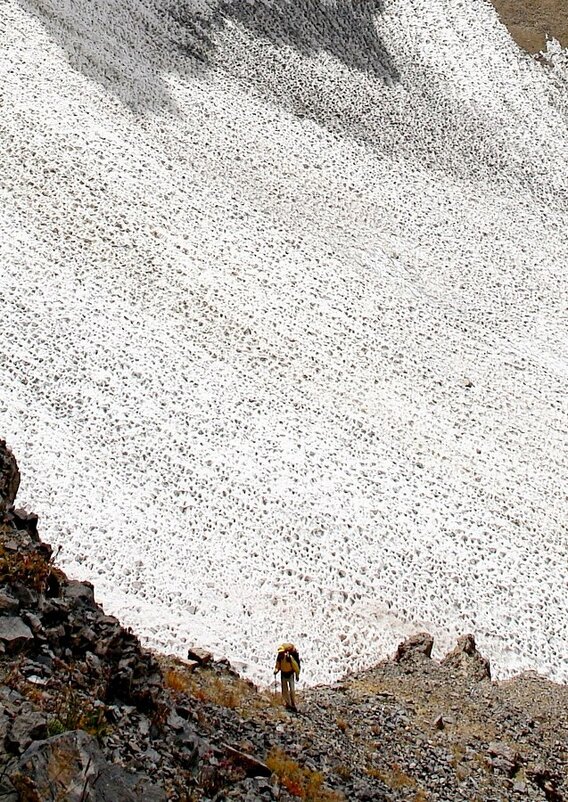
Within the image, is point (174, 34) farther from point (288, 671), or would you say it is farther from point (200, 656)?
point (288, 671)

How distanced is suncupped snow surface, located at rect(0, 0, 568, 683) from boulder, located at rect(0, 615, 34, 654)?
768 centimetres

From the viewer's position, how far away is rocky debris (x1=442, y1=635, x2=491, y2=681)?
20.9 meters

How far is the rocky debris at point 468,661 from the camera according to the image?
20891mm

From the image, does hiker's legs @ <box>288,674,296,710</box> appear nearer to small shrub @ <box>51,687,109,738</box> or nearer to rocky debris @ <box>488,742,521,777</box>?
rocky debris @ <box>488,742,521,777</box>

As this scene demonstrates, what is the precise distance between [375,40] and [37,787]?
45742 mm

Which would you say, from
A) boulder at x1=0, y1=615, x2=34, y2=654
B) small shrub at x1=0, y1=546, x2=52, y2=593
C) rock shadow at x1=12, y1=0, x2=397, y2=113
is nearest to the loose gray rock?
boulder at x1=0, y1=615, x2=34, y2=654

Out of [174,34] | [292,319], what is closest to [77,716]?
[292,319]

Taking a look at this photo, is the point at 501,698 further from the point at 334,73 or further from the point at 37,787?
the point at 334,73

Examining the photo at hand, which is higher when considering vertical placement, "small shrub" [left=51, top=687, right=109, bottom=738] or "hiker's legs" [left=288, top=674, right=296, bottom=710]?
"small shrub" [left=51, top=687, right=109, bottom=738]

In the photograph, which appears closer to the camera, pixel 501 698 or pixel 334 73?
pixel 501 698

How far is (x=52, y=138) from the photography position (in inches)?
1423

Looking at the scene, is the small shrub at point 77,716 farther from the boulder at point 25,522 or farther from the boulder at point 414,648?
the boulder at point 414,648

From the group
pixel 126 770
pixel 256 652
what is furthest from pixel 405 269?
pixel 126 770

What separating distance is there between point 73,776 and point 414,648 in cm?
1380
